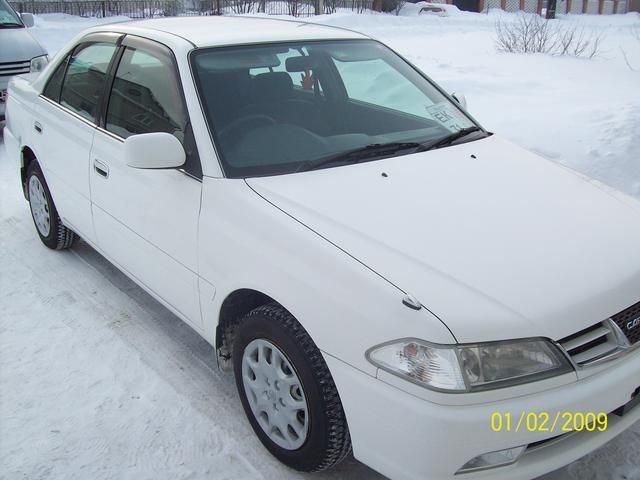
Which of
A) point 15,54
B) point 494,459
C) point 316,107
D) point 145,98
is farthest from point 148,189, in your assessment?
point 15,54

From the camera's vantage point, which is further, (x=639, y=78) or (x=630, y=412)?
(x=639, y=78)

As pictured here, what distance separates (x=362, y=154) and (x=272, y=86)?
585 millimetres

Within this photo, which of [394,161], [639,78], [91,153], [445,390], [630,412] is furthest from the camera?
[639,78]

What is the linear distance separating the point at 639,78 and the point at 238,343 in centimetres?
824

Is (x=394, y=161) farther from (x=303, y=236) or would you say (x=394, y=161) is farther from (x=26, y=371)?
(x=26, y=371)

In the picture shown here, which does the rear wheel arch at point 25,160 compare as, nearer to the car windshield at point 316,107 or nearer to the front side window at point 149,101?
the front side window at point 149,101

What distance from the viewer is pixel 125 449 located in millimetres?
2609

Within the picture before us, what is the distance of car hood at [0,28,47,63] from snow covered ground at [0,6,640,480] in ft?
8.24

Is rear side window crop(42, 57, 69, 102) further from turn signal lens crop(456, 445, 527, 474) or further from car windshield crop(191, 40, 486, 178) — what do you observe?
turn signal lens crop(456, 445, 527, 474)

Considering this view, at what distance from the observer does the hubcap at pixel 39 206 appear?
14.1 ft

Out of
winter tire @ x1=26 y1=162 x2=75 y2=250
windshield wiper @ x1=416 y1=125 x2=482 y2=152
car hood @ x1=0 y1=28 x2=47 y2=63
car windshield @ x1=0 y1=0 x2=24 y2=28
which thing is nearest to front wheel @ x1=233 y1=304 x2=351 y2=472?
windshield wiper @ x1=416 y1=125 x2=482 y2=152

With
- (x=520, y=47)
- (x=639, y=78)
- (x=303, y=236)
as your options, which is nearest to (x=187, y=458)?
(x=303, y=236)

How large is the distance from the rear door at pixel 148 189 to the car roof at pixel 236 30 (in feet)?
0.57
